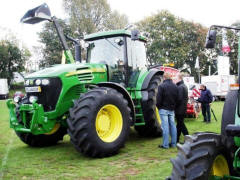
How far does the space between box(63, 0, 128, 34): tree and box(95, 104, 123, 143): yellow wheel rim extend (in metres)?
31.1

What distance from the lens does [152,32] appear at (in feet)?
124

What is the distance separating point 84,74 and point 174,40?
30939mm

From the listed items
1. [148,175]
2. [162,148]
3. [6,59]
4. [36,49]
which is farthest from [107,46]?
[6,59]

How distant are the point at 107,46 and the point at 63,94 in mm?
1913

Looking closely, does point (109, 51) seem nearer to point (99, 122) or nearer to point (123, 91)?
point (123, 91)

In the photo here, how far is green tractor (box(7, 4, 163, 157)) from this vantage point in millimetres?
5836

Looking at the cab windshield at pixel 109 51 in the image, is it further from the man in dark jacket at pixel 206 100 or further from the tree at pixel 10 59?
the tree at pixel 10 59

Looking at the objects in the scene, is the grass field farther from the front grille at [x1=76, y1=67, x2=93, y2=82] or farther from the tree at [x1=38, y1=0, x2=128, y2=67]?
the tree at [x1=38, y1=0, x2=128, y2=67]

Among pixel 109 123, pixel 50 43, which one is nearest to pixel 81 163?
pixel 109 123

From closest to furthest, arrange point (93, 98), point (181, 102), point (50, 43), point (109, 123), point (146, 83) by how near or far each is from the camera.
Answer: point (93, 98) → point (109, 123) → point (181, 102) → point (146, 83) → point (50, 43)

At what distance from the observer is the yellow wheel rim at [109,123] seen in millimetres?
6142

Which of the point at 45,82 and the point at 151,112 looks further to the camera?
the point at 151,112

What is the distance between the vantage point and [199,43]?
38719 mm

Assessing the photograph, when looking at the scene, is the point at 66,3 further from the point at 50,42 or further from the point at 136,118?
the point at 136,118
